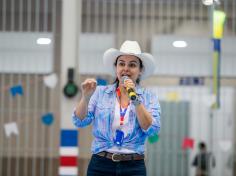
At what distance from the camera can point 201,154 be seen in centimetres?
559

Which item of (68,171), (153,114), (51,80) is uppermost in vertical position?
(51,80)

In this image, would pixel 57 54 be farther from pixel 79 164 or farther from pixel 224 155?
pixel 224 155

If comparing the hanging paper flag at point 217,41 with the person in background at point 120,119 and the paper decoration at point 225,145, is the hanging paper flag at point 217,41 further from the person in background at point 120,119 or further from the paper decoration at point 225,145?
the person in background at point 120,119

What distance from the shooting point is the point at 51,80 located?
18.3 feet

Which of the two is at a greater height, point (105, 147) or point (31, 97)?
point (31, 97)

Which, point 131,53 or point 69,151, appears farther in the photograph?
point 69,151

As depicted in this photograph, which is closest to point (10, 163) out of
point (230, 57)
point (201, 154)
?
point (201, 154)

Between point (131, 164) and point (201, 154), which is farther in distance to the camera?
point (201, 154)

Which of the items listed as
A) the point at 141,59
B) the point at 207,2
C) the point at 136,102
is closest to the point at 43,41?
the point at 207,2

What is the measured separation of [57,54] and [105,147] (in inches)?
108

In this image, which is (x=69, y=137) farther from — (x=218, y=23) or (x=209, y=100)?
(x=218, y=23)

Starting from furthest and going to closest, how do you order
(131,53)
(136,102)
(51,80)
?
(51,80)
(131,53)
(136,102)

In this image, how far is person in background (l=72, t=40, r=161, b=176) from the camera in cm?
296

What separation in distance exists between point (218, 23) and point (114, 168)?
316 cm
